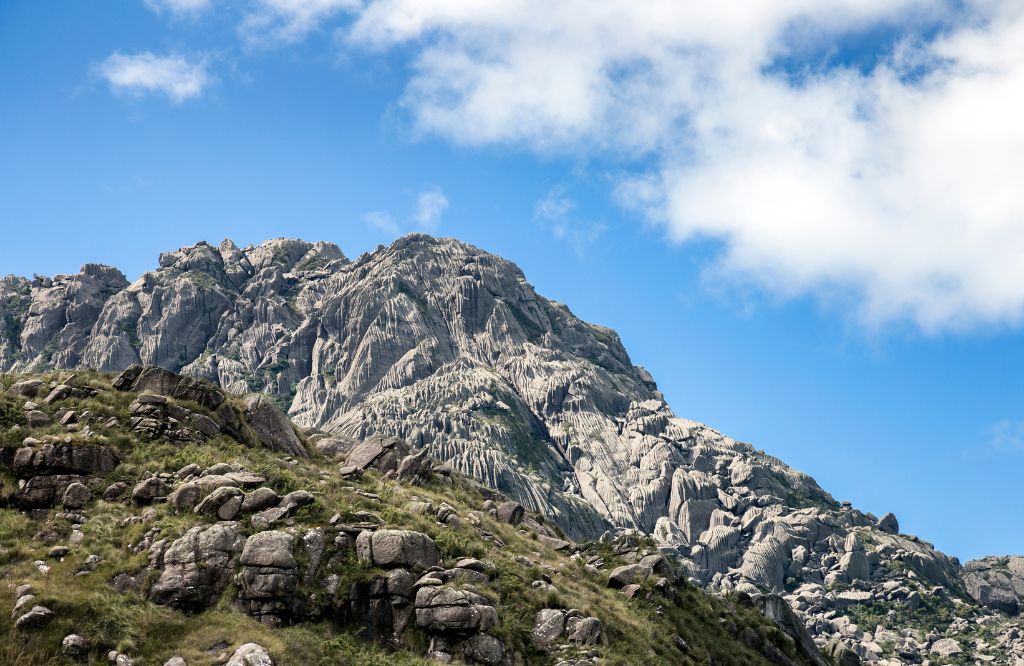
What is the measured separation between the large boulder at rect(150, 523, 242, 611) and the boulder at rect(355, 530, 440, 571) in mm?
4710

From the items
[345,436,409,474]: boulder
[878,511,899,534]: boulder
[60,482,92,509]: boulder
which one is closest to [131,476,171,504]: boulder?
[60,482,92,509]: boulder

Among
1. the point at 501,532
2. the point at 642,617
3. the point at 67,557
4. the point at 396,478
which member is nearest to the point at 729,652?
the point at 642,617

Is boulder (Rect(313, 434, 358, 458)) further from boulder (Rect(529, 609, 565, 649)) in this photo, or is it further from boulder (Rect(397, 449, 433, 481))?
boulder (Rect(529, 609, 565, 649))

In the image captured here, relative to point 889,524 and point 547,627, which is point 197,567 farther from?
point 889,524

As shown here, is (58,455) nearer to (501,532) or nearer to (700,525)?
(501,532)

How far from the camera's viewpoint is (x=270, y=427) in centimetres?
4666

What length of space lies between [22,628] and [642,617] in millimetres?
26240

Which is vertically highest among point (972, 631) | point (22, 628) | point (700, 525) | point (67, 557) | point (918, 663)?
point (700, 525)

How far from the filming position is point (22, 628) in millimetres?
24203

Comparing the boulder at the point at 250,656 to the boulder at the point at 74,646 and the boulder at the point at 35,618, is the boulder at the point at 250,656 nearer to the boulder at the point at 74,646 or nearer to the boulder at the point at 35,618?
the boulder at the point at 74,646

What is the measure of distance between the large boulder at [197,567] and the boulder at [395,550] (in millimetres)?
4710

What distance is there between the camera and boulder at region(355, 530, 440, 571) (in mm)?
30828

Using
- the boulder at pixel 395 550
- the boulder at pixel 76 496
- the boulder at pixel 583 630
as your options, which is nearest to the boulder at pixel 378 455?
the boulder at pixel 395 550

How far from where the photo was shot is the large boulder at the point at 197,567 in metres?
27.8
